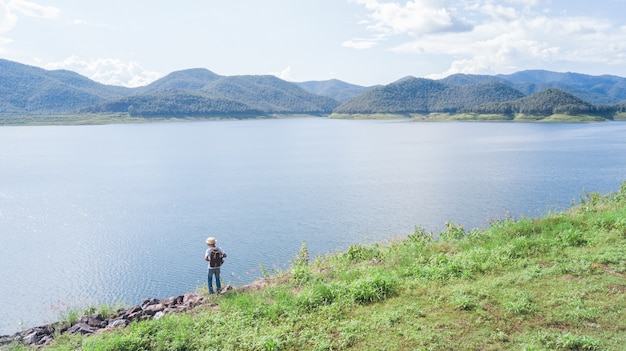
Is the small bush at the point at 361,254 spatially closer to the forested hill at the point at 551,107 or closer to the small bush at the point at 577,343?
the small bush at the point at 577,343

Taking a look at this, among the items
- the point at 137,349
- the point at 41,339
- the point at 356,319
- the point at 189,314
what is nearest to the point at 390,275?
the point at 356,319

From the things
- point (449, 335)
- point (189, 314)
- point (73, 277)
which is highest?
point (449, 335)

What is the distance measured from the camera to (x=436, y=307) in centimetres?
992

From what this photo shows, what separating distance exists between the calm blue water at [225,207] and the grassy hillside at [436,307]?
11648mm

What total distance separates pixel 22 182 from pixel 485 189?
60.7 metres

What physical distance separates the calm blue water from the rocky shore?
7371 millimetres

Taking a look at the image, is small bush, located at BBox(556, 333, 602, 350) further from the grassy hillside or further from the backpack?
the backpack

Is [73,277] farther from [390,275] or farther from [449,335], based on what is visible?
[449,335]

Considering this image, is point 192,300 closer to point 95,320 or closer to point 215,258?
point 215,258

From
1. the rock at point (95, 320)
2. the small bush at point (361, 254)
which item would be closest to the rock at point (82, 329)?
the rock at point (95, 320)

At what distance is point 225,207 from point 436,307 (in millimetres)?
34133

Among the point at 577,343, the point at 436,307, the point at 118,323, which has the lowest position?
the point at 118,323

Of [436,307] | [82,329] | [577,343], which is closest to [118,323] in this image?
[82,329]

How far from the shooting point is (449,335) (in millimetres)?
8641
